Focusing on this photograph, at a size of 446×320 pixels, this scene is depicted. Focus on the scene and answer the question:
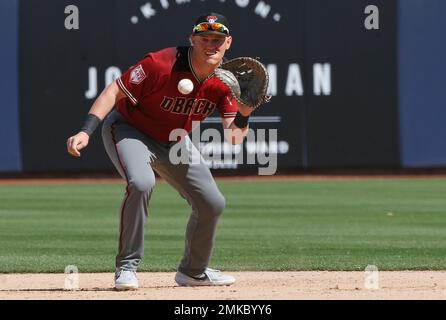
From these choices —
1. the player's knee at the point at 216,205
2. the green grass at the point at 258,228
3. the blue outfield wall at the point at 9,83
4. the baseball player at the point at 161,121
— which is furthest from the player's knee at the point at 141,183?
the blue outfield wall at the point at 9,83

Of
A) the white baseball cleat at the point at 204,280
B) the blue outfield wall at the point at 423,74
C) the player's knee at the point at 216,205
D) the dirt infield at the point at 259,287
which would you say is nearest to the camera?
the dirt infield at the point at 259,287

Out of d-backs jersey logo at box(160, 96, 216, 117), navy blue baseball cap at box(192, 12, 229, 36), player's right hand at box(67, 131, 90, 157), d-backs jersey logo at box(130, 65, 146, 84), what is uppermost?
navy blue baseball cap at box(192, 12, 229, 36)

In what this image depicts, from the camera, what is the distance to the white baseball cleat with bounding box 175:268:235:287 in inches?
276

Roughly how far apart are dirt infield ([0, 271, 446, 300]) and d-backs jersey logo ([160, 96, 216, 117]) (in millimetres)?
1043

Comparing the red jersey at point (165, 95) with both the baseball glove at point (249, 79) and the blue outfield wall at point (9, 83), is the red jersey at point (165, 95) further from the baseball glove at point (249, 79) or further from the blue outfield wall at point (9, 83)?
the blue outfield wall at point (9, 83)

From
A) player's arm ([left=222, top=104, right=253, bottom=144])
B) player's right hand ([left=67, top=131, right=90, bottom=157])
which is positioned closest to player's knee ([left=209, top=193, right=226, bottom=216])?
player's arm ([left=222, top=104, right=253, bottom=144])

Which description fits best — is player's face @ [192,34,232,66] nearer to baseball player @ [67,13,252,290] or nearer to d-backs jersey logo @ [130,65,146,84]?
baseball player @ [67,13,252,290]

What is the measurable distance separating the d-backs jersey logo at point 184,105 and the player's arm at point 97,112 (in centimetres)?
26

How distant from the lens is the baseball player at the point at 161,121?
21.4ft

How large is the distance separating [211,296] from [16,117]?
1212cm

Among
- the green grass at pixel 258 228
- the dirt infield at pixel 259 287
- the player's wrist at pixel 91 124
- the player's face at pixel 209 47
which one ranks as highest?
the player's face at pixel 209 47

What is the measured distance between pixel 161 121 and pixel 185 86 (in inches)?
12.1

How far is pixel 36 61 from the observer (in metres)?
18.1
